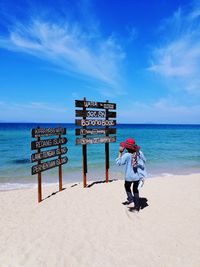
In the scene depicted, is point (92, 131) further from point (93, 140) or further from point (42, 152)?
point (42, 152)

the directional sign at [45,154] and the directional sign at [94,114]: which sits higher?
the directional sign at [94,114]

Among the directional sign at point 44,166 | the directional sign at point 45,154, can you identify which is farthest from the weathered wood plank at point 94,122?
the directional sign at point 44,166

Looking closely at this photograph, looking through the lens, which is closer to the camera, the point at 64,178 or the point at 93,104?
the point at 93,104

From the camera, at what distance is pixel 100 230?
18.4ft

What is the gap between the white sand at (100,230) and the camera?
4.44 m

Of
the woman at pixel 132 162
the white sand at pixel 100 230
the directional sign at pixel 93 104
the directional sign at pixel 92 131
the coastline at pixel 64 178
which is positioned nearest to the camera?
the white sand at pixel 100 230

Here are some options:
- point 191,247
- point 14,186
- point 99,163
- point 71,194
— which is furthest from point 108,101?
point 99,163

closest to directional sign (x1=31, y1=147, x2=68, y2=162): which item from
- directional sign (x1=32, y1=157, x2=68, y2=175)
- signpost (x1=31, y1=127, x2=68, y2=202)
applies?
signpost (x1=31, y1=127, x2=68, y2=202)

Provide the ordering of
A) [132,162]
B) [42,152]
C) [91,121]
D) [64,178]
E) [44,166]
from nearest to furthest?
[132,162] < [42,152] < [44,166] < [91,121] < [64,178]

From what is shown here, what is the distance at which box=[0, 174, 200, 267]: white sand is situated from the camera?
175 inches

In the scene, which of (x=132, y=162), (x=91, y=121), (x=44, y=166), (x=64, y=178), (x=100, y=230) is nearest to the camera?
(x=100, y=230)

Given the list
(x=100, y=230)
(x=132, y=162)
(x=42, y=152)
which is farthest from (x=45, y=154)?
(x=100, y=230)

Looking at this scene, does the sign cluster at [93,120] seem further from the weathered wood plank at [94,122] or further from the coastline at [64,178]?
the coastline at [64,178]

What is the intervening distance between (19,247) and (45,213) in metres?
1.97
